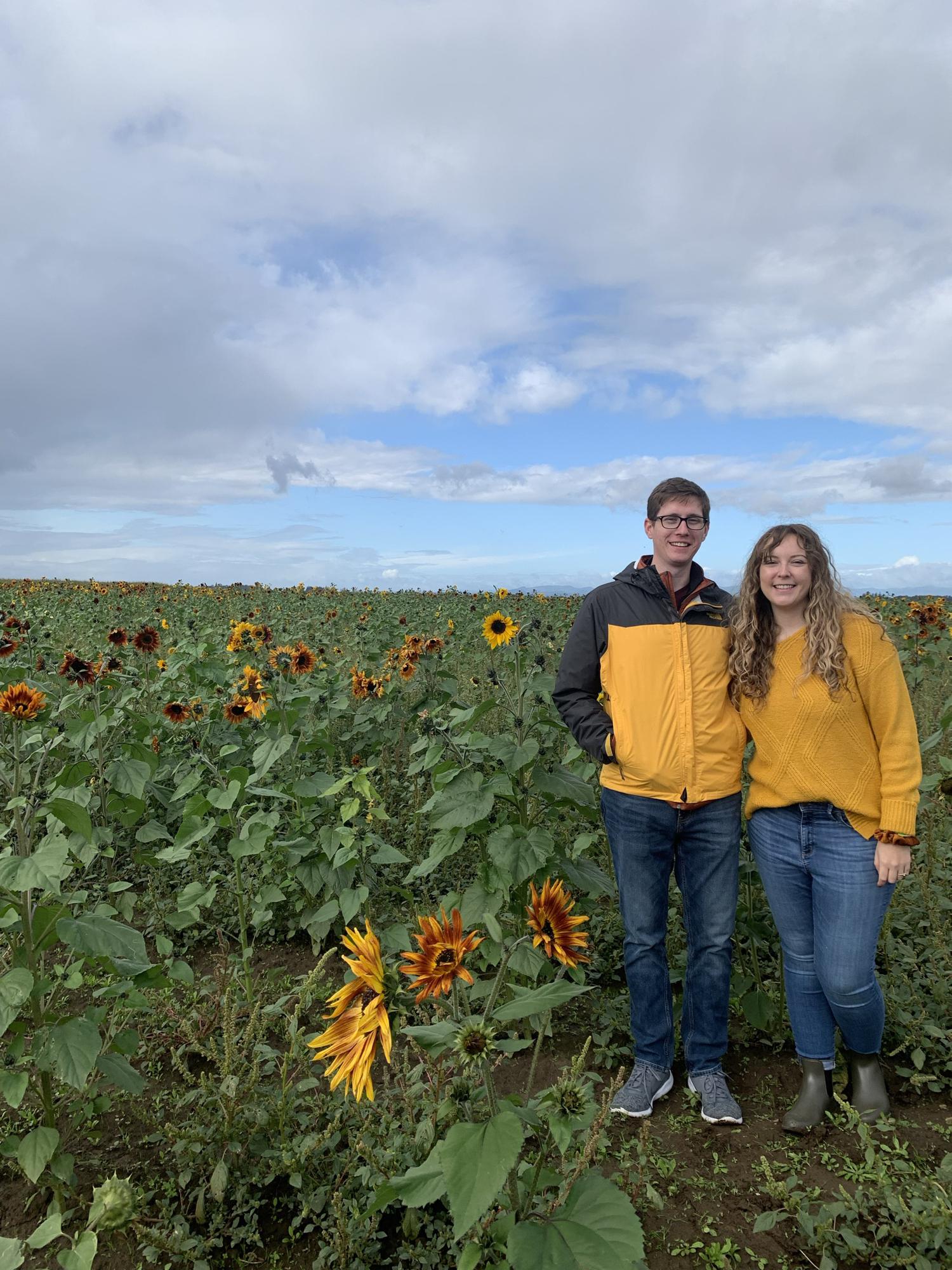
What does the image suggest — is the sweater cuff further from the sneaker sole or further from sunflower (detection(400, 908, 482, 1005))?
sunflower (detection(400, 908, 482, 1005))

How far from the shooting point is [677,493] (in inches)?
118

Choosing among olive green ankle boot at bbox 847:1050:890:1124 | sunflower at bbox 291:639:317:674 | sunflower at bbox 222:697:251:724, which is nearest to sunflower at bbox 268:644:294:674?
sunflower at bbox 291:639:317:674

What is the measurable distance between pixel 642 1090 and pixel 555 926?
160 centimetres

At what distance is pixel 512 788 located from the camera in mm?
3141

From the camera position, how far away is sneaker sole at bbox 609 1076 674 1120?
2.99 m

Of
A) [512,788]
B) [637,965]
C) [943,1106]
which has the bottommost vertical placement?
[943,1106]

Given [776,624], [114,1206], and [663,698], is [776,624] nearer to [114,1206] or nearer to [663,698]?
→ [663,698]

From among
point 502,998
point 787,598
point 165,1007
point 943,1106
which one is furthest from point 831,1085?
point 165,1007

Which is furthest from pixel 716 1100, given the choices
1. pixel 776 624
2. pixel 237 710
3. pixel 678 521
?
pixel 237 710

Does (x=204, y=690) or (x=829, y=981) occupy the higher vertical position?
(x=204, y=690)

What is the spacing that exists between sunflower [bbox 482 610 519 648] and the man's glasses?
151 cm

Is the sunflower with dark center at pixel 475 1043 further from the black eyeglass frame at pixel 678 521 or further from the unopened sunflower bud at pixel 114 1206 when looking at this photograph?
the black eyeglass frame at pixel 678 521

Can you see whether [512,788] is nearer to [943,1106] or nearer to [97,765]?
[943,1106]

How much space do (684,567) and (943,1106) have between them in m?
2.29
